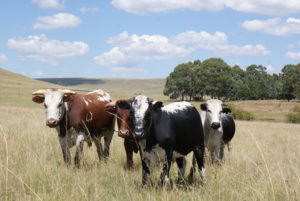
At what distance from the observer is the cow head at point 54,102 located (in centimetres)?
691

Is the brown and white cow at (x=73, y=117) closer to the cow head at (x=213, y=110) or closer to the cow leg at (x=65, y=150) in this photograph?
the cow leg at (x=65, y=150)

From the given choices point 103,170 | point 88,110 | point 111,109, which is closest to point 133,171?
point 103,170

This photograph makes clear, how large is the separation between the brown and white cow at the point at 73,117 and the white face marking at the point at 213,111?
2.49 metres

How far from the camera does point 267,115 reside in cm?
5959

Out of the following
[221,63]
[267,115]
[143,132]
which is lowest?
[267,115]

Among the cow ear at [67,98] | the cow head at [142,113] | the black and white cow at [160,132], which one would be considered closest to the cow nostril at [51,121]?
the cow ear at [67,98]

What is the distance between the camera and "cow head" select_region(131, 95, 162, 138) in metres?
5.35

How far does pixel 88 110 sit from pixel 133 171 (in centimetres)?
190

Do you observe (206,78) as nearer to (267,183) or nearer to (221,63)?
(221,63)

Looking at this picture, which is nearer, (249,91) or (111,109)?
(111,109)

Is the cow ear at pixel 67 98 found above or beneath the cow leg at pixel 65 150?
above

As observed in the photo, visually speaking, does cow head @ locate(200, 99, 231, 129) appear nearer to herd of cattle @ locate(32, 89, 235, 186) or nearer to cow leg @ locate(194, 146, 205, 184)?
herd of cattle @ locate(32, 89, 235, 186)

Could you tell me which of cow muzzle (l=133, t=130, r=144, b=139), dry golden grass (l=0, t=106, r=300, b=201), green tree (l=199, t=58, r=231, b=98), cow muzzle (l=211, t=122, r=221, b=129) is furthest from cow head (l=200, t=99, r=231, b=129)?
green tree (l=199, t=58, r=231, b=98)

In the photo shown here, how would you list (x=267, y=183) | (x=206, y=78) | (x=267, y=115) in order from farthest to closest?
1. (x=206, y=78)
2. (x=267, y=115)
3. (x=267, y=183)
